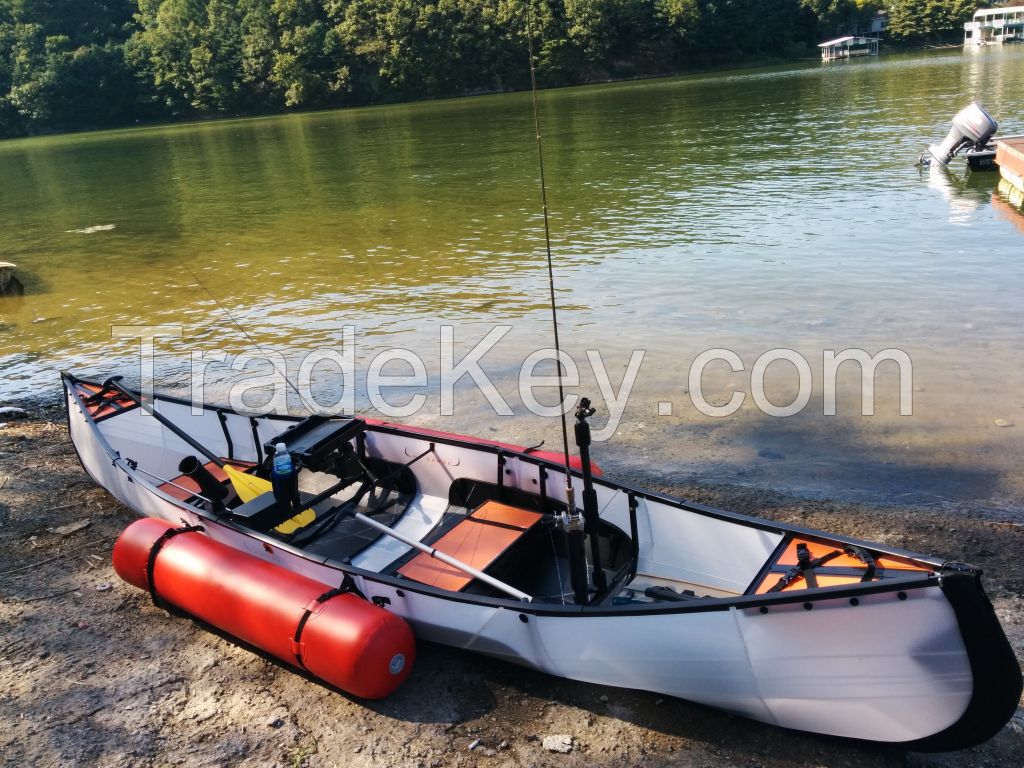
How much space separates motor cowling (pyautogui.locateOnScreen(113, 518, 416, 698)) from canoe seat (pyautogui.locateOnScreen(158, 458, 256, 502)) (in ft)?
1.89

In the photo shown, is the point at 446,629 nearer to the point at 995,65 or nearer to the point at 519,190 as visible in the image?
the point at 519,190

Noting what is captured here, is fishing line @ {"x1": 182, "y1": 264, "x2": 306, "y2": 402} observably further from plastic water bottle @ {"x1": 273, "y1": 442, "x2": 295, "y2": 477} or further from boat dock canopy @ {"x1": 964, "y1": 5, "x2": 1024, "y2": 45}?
boat dock canopy @ {"x1": 964, "y1": 5, "x2": 1024, "y2": 45}

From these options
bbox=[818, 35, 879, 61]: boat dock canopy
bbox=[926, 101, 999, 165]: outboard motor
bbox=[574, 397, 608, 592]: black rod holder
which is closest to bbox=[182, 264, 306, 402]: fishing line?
bbox=[574, 397, 608, 592]: black rod holder

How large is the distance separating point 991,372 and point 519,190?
715 inches

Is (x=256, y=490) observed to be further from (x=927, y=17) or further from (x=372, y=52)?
(x=927, y=17)

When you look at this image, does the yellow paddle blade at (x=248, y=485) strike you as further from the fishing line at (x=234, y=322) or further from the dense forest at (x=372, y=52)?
the dense forest at (x=372, y=52)

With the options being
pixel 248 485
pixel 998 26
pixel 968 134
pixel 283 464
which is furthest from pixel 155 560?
pixel 998 26

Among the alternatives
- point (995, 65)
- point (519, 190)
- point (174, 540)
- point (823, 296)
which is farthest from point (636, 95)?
point (174, 540)

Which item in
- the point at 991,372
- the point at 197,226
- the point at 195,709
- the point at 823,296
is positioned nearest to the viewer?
the point at 195,709

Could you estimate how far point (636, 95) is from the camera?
62906 mm

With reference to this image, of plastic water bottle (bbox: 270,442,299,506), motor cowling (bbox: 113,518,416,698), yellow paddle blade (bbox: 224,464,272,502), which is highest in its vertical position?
plastic water bottle (bbox: 270,442,299,506)

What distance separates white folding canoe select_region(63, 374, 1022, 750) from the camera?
4.23m

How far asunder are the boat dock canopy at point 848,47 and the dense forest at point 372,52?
16.1ft

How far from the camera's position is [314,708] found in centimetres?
554
